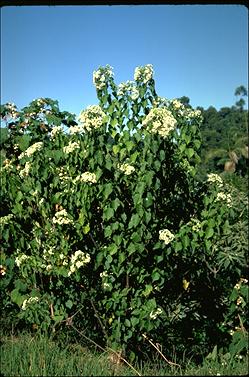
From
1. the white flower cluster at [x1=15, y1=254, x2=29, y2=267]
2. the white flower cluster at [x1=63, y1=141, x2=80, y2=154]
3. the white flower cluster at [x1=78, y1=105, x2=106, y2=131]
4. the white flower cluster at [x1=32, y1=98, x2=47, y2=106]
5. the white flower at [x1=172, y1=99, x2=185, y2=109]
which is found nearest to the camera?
the white flower cluster at [x1=78, y1=105, x2=106, y2=131]

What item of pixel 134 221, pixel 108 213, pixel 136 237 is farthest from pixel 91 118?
pixel 136 237

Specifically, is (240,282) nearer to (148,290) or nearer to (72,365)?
(148,290)

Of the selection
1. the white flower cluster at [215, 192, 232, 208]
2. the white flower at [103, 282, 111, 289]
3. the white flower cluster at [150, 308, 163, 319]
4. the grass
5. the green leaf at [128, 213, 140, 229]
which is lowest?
the grass

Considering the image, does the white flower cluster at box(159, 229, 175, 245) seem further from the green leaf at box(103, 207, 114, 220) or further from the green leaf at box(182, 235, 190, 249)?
the green leaf at box(103, 207, 114, 220)

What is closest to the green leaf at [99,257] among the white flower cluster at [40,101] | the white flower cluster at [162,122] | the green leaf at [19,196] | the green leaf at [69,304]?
the green leaf at [69,304]

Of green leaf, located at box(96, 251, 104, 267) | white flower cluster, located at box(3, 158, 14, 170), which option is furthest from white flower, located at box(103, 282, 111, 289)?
white flower cluster, located at box(3, 158, 14, 170)

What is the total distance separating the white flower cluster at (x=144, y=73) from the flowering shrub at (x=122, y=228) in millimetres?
10

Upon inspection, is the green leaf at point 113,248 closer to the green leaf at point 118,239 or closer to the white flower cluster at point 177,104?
the green leaf at point 118,239

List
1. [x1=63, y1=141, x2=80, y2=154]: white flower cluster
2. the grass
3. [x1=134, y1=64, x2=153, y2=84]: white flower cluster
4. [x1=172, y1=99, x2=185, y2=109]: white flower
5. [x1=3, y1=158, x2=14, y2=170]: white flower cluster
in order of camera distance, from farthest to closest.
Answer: [x1=3, y1=158, x2=14, y2=170]: white flower cluster
[x1=172, y1=99, x2=185, y2=109]: white flower
[x1=134, y1=64, x2=153, y2=84]: white flower cluster
[x1=63, y1=141, x2=80, y2=154]: white flower cluster
the grass

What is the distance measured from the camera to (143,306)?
3.46m

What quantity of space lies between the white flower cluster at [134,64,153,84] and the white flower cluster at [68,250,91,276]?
4.49 ft

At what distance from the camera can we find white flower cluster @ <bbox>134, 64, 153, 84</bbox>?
3.57m

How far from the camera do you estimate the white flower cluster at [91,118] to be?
132 inches

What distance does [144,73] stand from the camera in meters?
3.60
